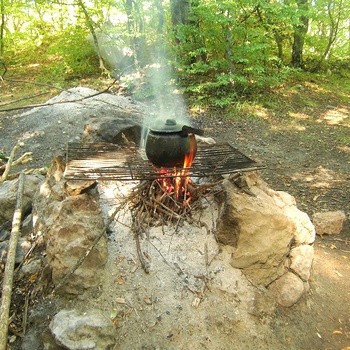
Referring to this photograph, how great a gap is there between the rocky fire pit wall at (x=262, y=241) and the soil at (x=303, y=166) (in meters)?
0.23

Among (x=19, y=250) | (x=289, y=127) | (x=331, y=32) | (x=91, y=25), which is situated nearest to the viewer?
(x=19, y=250)

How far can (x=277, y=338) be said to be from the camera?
8.70 ft

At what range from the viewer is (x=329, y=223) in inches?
166

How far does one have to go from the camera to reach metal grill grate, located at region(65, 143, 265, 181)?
2984 mm

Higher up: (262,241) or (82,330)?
(262,241)

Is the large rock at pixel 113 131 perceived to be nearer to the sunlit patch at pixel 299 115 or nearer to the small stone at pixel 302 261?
the small stone at pixel 302 261

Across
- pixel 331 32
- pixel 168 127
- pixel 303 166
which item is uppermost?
pixel 331 32

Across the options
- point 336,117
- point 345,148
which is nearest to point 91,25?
point 336,117

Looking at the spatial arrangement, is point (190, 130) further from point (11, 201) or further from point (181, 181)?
point (11, 201)

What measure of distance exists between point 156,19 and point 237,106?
402 cm

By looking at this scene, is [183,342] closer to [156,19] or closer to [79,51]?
[156,19]

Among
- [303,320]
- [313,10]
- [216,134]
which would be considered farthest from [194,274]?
[313,10]

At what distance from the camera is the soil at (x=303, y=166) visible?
9.03 ft

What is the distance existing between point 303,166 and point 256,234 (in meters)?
3.88
